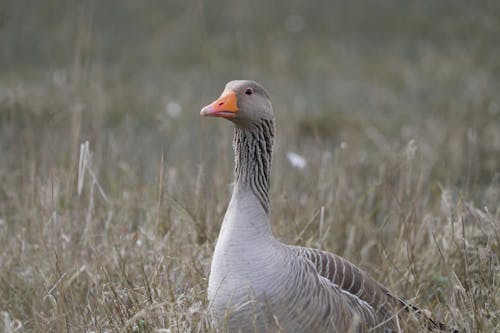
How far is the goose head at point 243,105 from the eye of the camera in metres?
3.49

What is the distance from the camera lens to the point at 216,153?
678 centimetres

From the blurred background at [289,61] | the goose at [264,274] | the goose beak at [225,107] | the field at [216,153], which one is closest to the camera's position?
the goose at [264,274]

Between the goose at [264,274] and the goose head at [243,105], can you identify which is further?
the goose head at [243,105]

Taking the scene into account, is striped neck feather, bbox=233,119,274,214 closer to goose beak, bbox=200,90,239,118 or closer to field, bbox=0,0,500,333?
goose beak, bbox=200,90,239,118

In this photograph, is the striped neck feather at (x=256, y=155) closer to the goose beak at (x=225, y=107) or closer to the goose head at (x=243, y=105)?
the goose head at (x=243, y=105)

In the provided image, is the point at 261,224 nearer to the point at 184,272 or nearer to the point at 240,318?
the point at 240,318

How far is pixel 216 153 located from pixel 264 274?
3517mm

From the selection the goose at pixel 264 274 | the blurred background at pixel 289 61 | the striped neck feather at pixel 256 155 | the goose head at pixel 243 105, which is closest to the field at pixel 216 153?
the blurred background at pixel 289 61

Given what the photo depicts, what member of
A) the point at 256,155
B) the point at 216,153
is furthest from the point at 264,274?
the point at 216,153

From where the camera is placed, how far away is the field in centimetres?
413

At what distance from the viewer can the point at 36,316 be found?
3.88 m

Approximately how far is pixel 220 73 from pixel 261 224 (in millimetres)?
8365

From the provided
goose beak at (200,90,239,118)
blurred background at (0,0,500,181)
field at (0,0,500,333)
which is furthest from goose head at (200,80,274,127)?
blurred background at (0,0,500,181)

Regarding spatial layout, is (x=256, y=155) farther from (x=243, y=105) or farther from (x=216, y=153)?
(x=216, y=153)
